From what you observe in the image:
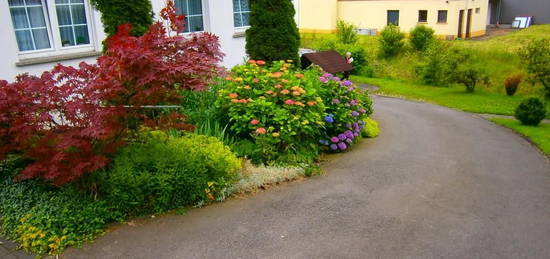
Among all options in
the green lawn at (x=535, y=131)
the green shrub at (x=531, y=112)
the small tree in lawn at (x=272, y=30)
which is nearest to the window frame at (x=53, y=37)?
the small tree in lawn at (x=272, y=30)

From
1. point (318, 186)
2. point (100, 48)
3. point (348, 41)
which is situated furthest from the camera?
point (348, 41)

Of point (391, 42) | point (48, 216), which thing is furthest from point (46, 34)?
point (391, 42)

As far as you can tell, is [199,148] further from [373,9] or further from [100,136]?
[373,9]

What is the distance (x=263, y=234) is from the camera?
5.43m

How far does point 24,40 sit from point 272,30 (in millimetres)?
6029

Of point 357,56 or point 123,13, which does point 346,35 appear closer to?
point 357,56

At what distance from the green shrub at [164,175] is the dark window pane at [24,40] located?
17.5 feet

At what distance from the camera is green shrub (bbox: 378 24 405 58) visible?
25.5m

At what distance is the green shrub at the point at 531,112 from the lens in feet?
40.9

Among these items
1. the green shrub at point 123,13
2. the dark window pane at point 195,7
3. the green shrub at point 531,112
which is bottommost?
the green shrub at point 531,112

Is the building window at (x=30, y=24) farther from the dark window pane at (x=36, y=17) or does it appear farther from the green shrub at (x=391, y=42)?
the green shrub at (x=391, y=42)

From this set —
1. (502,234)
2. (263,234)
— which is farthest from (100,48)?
(502,234)

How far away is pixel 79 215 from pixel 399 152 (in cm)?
656

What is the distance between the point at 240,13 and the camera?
49.4ft
